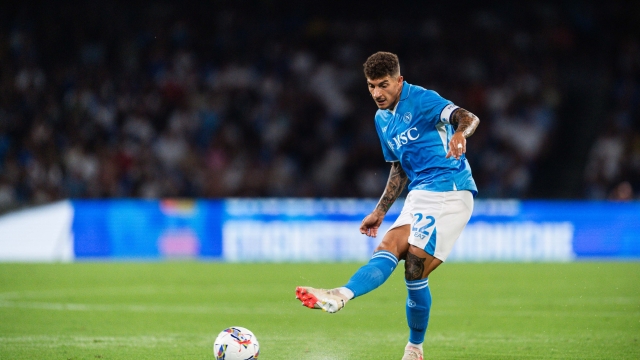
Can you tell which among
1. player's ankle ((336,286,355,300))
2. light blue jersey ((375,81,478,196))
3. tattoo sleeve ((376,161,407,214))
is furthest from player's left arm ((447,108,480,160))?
player's ankle ((336,286,355,300))

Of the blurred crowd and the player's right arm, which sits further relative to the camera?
the blurred crowd

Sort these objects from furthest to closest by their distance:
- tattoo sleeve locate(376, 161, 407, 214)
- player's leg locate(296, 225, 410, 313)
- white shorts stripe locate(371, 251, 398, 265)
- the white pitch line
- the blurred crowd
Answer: the blurred crowd < the white pitch line < tattoo sleeve locate(376, 161, 407, 214) < white shorts stripe locate(371, 251, 398, 265) < player's leg locate(296, 225, 410, 313)

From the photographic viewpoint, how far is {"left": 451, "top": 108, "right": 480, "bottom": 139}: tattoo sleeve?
528 cm

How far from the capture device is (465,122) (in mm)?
5363

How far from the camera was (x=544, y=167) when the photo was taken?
1939 cm

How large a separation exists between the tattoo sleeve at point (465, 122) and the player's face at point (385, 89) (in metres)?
0.43

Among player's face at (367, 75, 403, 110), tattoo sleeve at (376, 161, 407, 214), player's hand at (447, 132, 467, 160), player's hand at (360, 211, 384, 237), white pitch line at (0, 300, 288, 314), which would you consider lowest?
white pitch line at (0, 300, 288, 314)

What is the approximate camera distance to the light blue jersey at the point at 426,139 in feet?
18.7

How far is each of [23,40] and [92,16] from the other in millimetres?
1606

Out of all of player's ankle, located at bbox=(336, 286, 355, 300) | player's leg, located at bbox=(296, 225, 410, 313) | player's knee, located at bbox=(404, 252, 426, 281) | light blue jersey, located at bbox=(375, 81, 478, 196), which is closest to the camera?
player's leg, located at bbox=(296, 225, 410, 313)

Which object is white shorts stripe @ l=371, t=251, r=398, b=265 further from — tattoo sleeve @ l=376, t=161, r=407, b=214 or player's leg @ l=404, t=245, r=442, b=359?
tattoo sleeve @ l=376, t=161, r=407, b=214

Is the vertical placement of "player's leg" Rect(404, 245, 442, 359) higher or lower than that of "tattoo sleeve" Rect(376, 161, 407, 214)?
lower

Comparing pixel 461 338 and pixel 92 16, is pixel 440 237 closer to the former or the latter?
pixel 461 338

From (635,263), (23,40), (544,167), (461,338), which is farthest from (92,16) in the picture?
(461,338)
